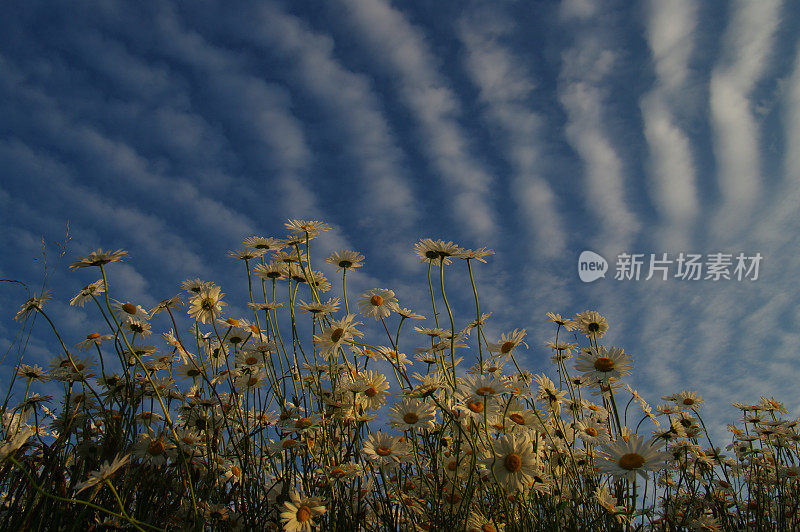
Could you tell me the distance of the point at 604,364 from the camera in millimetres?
3027

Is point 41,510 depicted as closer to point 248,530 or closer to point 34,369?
point 248,530

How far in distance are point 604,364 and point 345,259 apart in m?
1.96

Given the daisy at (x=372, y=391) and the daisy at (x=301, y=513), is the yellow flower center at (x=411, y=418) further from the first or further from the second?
the daisy at (x=301, y=513)

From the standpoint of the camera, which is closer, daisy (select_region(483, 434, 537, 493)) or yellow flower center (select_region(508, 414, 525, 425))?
daisy (select_region(483, 434, 537, 493))

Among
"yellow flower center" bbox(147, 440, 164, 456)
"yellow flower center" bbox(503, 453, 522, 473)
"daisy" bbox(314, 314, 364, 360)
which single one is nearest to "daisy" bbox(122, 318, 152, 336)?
"yellow flower center" bbox(147, 440, 164, 456)

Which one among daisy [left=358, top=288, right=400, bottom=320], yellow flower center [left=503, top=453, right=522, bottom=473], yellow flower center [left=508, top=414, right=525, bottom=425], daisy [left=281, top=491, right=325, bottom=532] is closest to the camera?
daisy [left=281, top=491, right=325, bottom=532]

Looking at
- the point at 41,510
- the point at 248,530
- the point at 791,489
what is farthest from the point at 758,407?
the point at 41,510

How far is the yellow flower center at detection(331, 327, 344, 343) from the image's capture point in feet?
10.8

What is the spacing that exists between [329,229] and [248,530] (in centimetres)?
203

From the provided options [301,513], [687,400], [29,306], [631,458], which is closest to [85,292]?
[29,306]

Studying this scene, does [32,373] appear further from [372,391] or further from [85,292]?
[372,391]

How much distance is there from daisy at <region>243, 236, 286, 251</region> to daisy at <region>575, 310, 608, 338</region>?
2382 mm

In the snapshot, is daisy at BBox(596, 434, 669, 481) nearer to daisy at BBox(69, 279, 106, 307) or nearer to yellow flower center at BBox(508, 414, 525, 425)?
yellow flower center at BBox(508, 414, 525, 425)

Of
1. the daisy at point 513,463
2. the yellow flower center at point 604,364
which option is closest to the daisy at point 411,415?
the daisy at point 513,463
